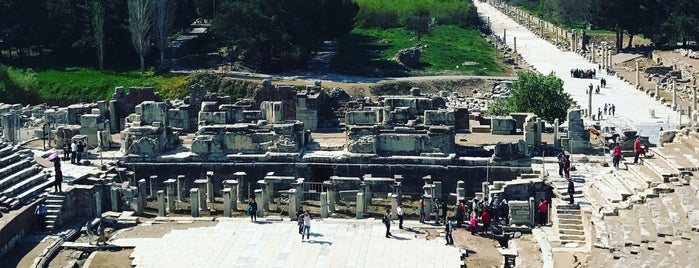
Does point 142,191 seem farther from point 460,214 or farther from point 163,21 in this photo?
point 163,21

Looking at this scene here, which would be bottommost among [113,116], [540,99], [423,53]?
[113,116]

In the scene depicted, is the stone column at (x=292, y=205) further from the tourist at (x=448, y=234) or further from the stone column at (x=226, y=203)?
the tourist at (x=448, y=234)

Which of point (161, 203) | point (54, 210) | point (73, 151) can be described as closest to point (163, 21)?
point (73, 151)

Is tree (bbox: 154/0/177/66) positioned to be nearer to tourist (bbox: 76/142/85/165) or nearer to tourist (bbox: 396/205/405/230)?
tourist (bbox: 76/142/85/165)

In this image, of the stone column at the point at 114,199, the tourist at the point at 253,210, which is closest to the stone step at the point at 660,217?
the tourist at the point at 253,210

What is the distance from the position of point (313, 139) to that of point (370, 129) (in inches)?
227

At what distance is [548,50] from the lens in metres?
119

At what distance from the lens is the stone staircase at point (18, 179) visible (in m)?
45.8

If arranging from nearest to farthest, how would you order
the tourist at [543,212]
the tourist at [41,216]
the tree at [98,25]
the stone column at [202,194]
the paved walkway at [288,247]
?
the paved walkway at [288,247] < the tourist at [41,216] < the tourist at [543,212] < the stone column at [202,194] < the tree at [98,25]

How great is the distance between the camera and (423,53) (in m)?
105

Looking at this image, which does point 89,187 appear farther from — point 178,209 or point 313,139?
point 313,139

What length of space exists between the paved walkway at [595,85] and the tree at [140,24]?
33.2 meters

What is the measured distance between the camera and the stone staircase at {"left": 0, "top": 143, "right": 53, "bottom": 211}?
4584 centimetres

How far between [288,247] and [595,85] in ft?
172
